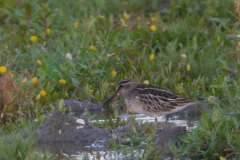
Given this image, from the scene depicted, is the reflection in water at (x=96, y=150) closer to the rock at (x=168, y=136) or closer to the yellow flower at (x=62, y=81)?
the rock at (x=168, y=136)

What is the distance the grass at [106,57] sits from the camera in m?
6.93

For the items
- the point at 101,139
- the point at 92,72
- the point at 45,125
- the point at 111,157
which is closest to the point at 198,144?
the point at 111,157

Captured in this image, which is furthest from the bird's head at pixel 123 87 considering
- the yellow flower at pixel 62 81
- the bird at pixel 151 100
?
the yellow flower at pixel 62 81

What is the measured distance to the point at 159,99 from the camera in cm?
722

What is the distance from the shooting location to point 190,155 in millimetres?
5047

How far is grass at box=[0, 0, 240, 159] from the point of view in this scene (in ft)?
22.7

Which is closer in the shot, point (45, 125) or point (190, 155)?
point (190, 155)

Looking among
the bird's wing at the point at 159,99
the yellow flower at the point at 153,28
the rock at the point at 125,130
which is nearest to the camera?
the rock at the point at 125,130

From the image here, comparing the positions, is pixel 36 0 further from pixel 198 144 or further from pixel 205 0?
pixel 198 144

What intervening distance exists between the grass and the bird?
0.45m

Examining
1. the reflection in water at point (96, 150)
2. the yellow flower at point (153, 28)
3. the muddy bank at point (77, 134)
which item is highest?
the yellow flower at point (153, 28)

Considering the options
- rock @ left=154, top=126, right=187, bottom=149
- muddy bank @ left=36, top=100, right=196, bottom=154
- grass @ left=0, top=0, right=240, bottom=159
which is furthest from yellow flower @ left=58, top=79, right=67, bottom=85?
rock @ left=154, top=126, right=187, bottom=149

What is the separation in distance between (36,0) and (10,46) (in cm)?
239

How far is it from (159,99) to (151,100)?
144 millimetres
